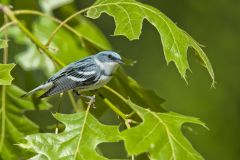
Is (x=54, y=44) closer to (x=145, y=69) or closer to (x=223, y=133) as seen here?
(x=223, y=133)

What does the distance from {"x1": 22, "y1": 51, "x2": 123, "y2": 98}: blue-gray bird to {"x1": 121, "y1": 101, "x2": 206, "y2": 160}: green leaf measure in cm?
13

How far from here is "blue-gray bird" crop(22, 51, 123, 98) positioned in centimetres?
165

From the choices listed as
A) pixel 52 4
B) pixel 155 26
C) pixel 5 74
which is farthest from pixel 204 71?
pixel 5 74

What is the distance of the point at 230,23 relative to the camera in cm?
759

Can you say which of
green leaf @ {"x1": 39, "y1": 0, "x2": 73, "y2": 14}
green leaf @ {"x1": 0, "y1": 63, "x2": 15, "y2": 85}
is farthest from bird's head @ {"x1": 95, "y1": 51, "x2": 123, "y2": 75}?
green leaf @ {"x1": 39, "y1": 0, "x2": 73, "y2": 14}

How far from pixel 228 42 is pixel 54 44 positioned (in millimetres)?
5100

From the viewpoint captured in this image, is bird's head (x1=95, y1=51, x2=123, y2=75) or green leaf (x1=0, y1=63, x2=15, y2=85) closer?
green leaf (x1=0, y1=63, x2=15, y2=85)

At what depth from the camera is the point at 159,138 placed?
159cm

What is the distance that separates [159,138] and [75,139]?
0.75ft

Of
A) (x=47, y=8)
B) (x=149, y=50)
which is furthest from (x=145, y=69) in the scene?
(x=47, y=8)

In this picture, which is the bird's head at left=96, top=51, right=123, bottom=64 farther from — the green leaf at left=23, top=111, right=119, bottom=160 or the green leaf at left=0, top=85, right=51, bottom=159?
the green leaf at left=0, top=85, right=51, bottom=159

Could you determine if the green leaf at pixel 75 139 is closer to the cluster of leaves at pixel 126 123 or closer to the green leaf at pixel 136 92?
the cluster of leaves at pixel 126 123

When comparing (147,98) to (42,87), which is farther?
(147,98)

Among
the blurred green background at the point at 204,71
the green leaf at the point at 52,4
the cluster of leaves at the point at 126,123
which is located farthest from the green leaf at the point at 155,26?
the blurred green background at the point at 204,71
